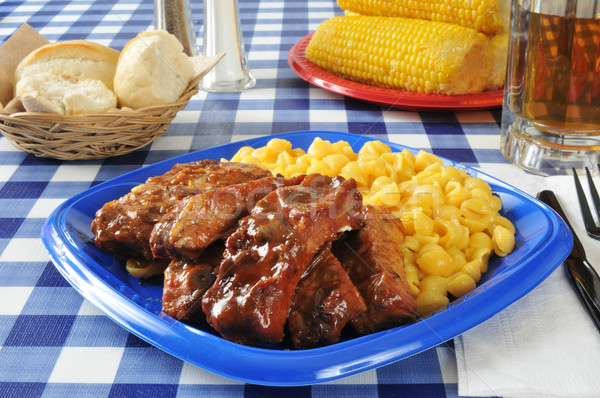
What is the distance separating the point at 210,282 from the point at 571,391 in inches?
35.7

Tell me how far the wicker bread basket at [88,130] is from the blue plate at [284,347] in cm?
40

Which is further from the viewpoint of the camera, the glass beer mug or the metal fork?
the glass beer mug

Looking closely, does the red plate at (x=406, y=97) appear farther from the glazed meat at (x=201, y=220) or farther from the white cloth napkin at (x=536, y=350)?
the glazed meat at (x=201, y=220)

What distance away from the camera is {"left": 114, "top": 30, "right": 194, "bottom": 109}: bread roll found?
2557mm

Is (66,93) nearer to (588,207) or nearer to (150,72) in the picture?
(150,72)

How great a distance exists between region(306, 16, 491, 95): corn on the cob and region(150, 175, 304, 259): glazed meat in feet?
5.19

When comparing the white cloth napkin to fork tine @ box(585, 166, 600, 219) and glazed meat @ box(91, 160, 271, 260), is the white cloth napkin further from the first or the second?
glazed meat @ box(91, 160, 271, 260)

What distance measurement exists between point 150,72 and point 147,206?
1.02 meters

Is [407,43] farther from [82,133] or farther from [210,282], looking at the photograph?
[210,282]

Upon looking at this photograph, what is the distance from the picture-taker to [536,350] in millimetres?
1496

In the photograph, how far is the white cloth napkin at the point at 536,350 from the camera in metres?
1.39

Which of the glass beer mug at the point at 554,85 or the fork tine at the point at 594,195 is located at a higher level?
the glass beer mug at the point at 554,85

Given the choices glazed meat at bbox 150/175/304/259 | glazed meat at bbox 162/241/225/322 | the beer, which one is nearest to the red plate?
the beer

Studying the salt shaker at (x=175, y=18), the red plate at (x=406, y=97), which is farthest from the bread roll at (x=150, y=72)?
the red plate at (x=406, y=97)
